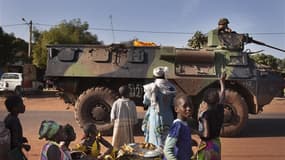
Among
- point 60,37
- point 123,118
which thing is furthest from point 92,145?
point 60,37

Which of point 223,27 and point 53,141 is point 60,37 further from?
point 53,141

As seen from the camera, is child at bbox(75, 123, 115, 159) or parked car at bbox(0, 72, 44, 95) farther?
parked car at bbox(0, 72, 44, 95)

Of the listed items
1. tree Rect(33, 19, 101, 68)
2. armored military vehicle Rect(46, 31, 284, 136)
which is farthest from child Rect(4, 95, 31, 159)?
tree Rect(33, 19, 101, 68)

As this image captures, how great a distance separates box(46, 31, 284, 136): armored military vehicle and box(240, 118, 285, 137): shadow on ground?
0.59m

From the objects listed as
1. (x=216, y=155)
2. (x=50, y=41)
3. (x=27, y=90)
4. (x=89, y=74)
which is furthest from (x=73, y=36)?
(x=216, y=155)

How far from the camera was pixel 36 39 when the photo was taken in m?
43.6

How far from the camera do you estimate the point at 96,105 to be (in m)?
10.5

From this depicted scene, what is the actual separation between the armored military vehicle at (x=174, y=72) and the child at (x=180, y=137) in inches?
256

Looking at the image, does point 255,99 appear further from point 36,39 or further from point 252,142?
point 36,39

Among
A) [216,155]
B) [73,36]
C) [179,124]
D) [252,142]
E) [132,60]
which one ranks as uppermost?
[73,36]

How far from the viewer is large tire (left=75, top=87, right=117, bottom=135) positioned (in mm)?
10398

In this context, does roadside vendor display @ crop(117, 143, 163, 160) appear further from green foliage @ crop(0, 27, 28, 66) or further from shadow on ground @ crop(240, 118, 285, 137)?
green foliage @ crop(0, 27, 28, 66)

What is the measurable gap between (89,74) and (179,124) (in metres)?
7.05

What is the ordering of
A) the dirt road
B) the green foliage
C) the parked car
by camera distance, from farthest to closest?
1. the green foliage
2. the parked car
3. the dirt road
